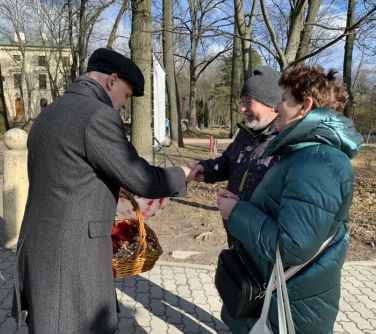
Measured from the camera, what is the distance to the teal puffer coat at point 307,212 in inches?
60.3

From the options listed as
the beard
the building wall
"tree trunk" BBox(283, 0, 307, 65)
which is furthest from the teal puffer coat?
the building wall

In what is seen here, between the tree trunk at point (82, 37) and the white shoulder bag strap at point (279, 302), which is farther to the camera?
the tree trunk at point (82, 37)

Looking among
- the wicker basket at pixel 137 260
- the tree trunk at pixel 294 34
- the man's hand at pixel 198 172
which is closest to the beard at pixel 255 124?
the man's hand at pixel 198 172

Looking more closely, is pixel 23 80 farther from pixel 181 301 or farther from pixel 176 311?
pixel 176 311

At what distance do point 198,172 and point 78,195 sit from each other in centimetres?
115

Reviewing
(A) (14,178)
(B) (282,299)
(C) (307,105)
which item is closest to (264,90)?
(C) (307,105)

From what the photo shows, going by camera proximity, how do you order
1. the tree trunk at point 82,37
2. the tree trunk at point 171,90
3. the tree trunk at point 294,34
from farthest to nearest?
the tree trunk at point 82,37 → the tree trunk at point 171,90 → the tree trunk at point 294,34

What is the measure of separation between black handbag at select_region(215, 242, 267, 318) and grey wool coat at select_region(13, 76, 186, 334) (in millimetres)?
462

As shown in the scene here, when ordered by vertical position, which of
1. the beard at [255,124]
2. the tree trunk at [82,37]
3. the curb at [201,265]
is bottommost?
the curb at [201,265]

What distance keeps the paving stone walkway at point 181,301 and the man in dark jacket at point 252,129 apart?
49.1 inches

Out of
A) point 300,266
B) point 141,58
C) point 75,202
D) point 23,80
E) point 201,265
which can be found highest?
point 23,80

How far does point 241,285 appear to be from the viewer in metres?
1.77

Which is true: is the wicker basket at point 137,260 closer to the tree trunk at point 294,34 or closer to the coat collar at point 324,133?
the coat collar at point 324,133

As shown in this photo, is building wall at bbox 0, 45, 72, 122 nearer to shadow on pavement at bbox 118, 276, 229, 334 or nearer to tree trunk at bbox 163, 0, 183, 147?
tree trunk at bbox 163, 0, 183, 147
